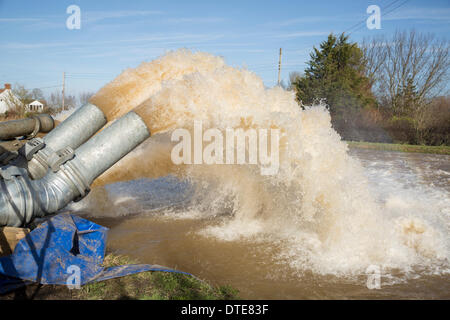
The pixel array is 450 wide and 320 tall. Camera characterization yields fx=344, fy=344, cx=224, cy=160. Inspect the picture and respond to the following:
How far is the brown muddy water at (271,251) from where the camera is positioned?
4762 mm

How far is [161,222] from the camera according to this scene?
7770 millimetres

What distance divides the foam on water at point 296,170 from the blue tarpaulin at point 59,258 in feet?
6.79

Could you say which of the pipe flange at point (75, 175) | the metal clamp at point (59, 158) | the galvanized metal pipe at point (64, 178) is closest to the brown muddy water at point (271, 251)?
the pipe flange at point (75, 175)

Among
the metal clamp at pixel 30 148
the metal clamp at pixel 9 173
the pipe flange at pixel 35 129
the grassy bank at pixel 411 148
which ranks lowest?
the grassy bank at pixel 411 148

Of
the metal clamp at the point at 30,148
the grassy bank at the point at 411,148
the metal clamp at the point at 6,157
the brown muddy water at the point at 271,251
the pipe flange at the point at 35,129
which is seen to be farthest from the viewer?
the grassy bank at the point at 411,148

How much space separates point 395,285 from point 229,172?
4.12 m

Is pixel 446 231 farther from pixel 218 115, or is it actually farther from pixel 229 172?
pixel 218 115

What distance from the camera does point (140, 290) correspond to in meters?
3.94

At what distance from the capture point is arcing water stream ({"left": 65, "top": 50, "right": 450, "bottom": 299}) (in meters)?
5.14

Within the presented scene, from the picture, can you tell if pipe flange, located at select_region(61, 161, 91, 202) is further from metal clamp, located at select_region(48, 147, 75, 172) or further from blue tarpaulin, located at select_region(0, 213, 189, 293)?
blue tarpaulin, located at select_region(0, 213, 189, 293)

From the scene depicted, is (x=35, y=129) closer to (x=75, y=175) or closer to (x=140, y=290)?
(x=75, y=175)

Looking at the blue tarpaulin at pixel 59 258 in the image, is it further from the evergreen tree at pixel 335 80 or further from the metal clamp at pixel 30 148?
the evergreen tree at pixel 335 80

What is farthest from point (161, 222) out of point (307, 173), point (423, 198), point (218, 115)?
point (423, 198)

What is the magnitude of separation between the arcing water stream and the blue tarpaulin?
1.30 meters
